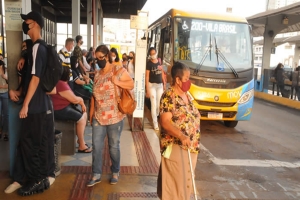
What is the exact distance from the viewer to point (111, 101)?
13.3ft

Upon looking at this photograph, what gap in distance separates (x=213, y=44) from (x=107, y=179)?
5163 millimetres

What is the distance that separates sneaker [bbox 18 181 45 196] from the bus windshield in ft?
17.0

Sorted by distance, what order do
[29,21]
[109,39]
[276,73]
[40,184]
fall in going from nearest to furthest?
1. [29,21]
2. [40,184]
3. [276,73]
4. [109,39]

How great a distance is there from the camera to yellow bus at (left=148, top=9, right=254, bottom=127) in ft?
25.8

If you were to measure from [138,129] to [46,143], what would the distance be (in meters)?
3.77

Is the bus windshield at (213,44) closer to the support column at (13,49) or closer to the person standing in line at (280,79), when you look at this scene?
the support column at (13,49)

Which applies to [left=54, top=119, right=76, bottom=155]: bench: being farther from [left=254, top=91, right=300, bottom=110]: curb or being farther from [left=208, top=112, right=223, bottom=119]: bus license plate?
[left=254, top=91, right=300, bottom=110]: curb

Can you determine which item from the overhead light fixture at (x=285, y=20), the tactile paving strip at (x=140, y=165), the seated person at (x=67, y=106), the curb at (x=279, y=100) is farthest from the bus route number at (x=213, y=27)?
the overhead light fixture at (x=285, y=20)

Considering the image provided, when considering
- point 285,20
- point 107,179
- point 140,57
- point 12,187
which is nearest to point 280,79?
point 285,20

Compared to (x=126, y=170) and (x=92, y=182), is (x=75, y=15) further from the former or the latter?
(x=92, y=182)

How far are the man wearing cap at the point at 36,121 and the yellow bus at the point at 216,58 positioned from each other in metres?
4.57

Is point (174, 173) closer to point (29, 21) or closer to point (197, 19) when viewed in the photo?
point (29, 21)

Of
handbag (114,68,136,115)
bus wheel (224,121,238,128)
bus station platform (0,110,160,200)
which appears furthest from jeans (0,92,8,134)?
bus wheel (224,121,238,128)

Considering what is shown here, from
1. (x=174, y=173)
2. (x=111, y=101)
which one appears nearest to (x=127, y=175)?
(x=111, y=101)
